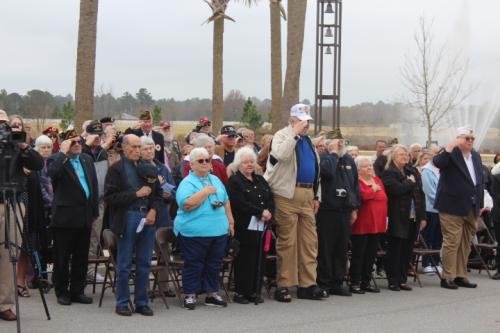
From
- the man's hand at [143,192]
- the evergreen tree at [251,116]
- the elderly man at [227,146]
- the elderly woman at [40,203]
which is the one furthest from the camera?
the evergreen tree at [251,116]

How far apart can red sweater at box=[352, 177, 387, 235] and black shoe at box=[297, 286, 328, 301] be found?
3.68ft

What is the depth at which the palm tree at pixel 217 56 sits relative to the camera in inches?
874

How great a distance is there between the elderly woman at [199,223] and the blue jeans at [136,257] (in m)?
0.52

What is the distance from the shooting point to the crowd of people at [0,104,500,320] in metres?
9.65

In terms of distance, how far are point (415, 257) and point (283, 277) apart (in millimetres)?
3393

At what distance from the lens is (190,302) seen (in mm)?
10070

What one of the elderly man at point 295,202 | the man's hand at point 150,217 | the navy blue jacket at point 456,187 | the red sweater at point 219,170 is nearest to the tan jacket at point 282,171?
the elderly man at point 295,202

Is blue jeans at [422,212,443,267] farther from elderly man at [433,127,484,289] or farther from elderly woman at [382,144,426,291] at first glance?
elderly woman at [382,144,426,291]

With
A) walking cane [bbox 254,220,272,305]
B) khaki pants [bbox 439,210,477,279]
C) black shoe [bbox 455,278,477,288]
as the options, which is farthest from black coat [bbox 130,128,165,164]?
black shoe [bbox 455,278,477,288]

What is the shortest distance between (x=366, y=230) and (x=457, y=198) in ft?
5.07

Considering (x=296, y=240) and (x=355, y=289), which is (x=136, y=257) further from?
(x=355, y=289)

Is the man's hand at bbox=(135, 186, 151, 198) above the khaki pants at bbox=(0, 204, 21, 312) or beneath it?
above

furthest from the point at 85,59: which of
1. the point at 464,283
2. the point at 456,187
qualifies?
the point at 464,283

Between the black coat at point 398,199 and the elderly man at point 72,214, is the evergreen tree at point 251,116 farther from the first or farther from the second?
the elderly man at point 72,214
